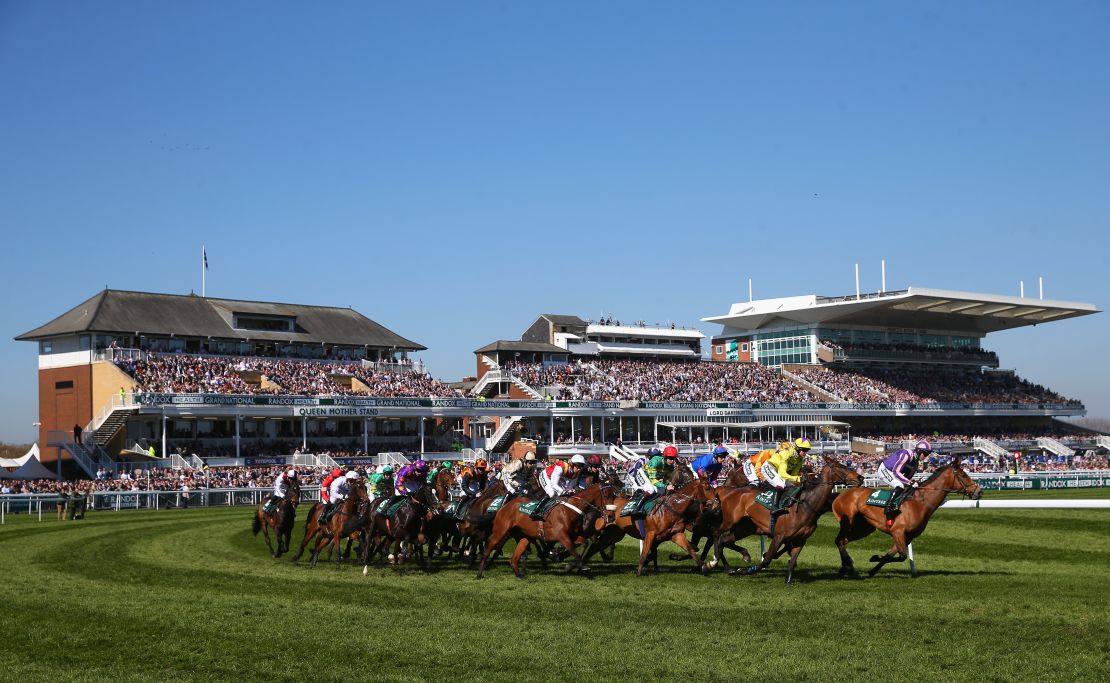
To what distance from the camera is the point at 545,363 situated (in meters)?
71.1

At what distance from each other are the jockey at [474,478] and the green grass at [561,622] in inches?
58.5

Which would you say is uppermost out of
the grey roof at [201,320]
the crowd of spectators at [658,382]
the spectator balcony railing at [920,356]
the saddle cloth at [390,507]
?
the grey roof at [201,320]

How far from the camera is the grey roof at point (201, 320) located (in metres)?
55.7

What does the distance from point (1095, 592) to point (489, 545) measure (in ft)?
28.8

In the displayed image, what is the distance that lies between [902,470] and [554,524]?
17.2ft

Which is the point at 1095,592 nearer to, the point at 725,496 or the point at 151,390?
the point at 725,496

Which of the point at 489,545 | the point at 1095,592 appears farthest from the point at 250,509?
the point at 1095,592

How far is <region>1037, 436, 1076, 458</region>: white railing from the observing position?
70.8 metres

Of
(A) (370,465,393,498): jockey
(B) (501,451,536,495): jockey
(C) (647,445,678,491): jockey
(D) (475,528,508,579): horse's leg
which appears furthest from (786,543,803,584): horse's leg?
(A) (370,465,393,498): jockey

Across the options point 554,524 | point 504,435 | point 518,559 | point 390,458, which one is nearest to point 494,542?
point 518,559

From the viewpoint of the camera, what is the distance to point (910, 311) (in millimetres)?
78062

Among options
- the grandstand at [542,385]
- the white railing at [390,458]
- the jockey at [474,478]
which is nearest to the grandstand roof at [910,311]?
the grandstand at [542,385]

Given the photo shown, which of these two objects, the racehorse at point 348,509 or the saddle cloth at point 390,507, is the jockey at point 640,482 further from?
the racehorse at point 348,509

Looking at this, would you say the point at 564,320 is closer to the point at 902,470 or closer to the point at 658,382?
Result: the point at 658,382
